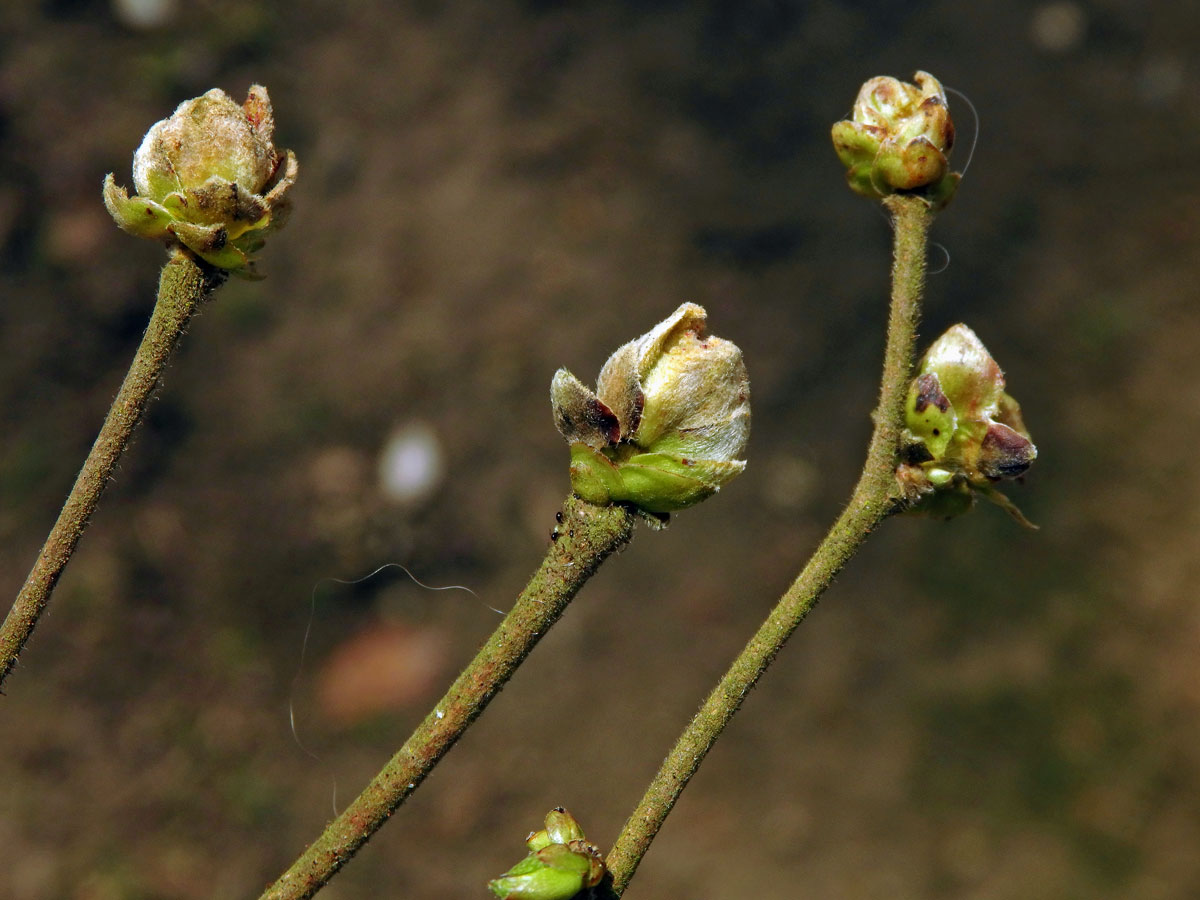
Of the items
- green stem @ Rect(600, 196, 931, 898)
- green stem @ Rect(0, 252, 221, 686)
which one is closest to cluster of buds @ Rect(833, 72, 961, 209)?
green stem @ Rect(600, 196, 931, 898)

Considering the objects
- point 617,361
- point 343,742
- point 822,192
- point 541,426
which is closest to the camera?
point 617,361

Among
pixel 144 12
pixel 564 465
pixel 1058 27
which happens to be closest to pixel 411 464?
pixel 564 465

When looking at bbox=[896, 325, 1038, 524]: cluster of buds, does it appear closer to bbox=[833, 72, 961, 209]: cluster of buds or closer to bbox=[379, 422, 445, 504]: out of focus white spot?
bbox=[833, 72, 961, 209]: cluster of buds

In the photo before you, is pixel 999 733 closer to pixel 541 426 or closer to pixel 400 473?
pixel 541 426

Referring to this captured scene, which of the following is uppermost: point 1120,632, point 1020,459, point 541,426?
point 1020,459

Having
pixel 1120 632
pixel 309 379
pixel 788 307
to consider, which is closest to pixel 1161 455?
pixel 1120 632
